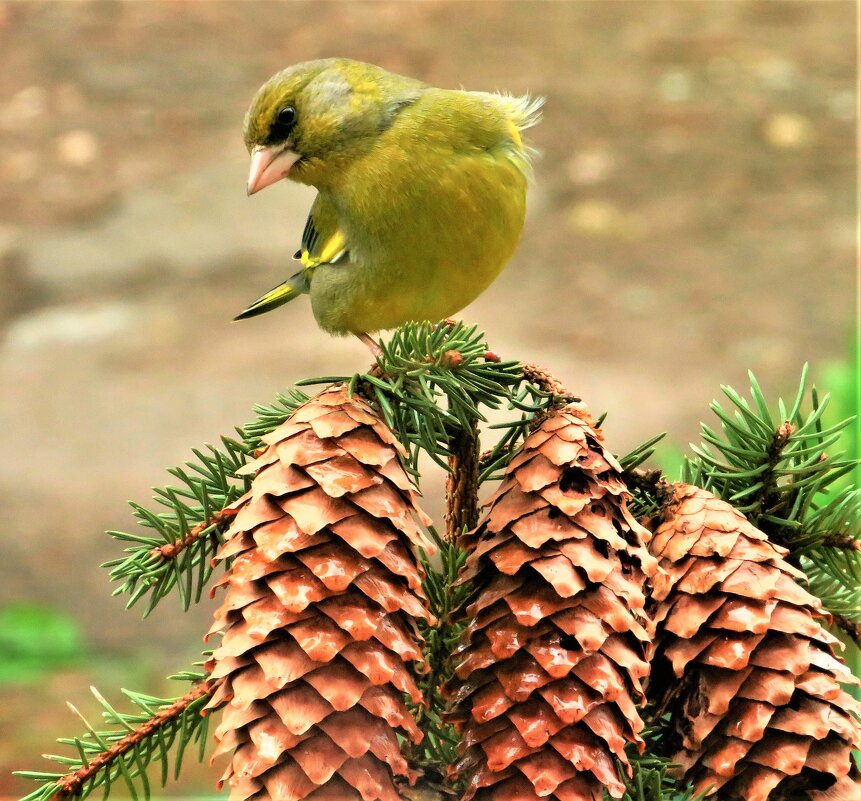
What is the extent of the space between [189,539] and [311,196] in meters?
2.25

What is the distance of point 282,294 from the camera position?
36.6 inches

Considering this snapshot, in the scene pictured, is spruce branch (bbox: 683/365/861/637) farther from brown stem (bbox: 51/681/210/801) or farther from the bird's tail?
the bird's tail

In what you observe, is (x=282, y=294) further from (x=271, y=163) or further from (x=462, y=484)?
(x=462, y=484)

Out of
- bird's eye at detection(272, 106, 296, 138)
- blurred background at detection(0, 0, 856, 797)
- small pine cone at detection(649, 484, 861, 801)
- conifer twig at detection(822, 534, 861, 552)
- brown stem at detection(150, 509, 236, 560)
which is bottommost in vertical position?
small pine cone at detection(649, 484, 861, 801)

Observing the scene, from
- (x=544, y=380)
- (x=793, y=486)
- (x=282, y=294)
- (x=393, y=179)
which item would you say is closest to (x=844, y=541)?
(x=793, y=486)

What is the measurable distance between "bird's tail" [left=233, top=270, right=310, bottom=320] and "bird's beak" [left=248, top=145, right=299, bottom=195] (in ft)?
0.48

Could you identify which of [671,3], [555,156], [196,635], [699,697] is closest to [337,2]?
[555,156]

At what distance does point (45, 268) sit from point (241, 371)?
569 mm

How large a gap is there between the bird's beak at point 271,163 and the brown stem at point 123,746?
1.27 ft

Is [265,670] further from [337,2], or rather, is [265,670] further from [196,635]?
[337,2]

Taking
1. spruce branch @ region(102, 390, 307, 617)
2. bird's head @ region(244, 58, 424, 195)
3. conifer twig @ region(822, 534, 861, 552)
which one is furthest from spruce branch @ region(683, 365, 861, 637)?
bird's head @ region(244, 58, 424, 195)

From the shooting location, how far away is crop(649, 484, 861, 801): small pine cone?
457 millimetres

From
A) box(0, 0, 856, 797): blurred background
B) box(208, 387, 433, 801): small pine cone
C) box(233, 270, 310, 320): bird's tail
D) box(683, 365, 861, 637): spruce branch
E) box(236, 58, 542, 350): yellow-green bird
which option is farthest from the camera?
box(0, 0, 856, 797): blurred background

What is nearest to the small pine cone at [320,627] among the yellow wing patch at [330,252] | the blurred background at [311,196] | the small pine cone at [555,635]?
the small pine cone at [555,635]
